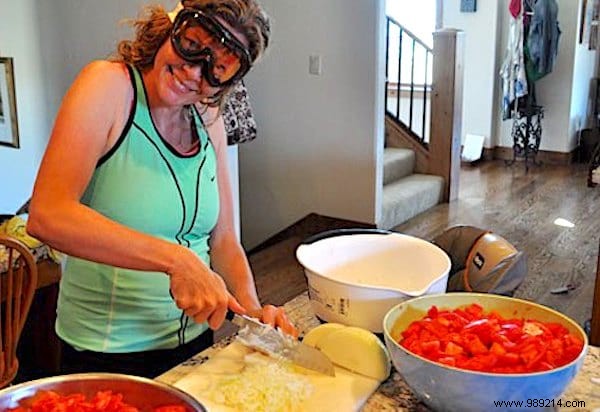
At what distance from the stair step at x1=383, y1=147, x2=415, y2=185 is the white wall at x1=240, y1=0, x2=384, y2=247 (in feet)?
2.85

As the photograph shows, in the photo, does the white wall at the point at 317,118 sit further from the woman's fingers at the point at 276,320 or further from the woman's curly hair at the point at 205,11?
the woman's fingers at the point at 276,320

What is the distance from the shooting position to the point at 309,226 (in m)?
4.64

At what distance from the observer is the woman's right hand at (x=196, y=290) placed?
3.53 feet

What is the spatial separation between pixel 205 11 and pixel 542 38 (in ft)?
19.5

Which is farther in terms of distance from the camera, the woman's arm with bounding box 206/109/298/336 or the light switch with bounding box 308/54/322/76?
the light switch with bounding box 308/54/322/76

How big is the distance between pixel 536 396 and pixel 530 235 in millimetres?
3910

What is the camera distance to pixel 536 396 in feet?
3.28

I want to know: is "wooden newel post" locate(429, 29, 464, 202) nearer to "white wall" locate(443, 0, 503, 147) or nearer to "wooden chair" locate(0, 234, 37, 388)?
"white wall" locate(443, 0, 503, 147)

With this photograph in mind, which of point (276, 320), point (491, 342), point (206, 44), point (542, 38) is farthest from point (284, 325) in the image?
point (542, 38)

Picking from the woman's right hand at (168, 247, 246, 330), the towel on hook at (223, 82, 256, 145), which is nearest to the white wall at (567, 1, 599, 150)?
the towel on hook at (223, 82, 256, 145)

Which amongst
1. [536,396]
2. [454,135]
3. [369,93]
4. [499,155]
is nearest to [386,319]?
[536,396]

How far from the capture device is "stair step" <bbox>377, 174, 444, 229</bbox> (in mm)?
4777

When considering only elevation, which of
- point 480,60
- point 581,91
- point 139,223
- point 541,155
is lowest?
point 541,155

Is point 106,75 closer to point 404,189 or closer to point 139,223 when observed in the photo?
point 139,223
